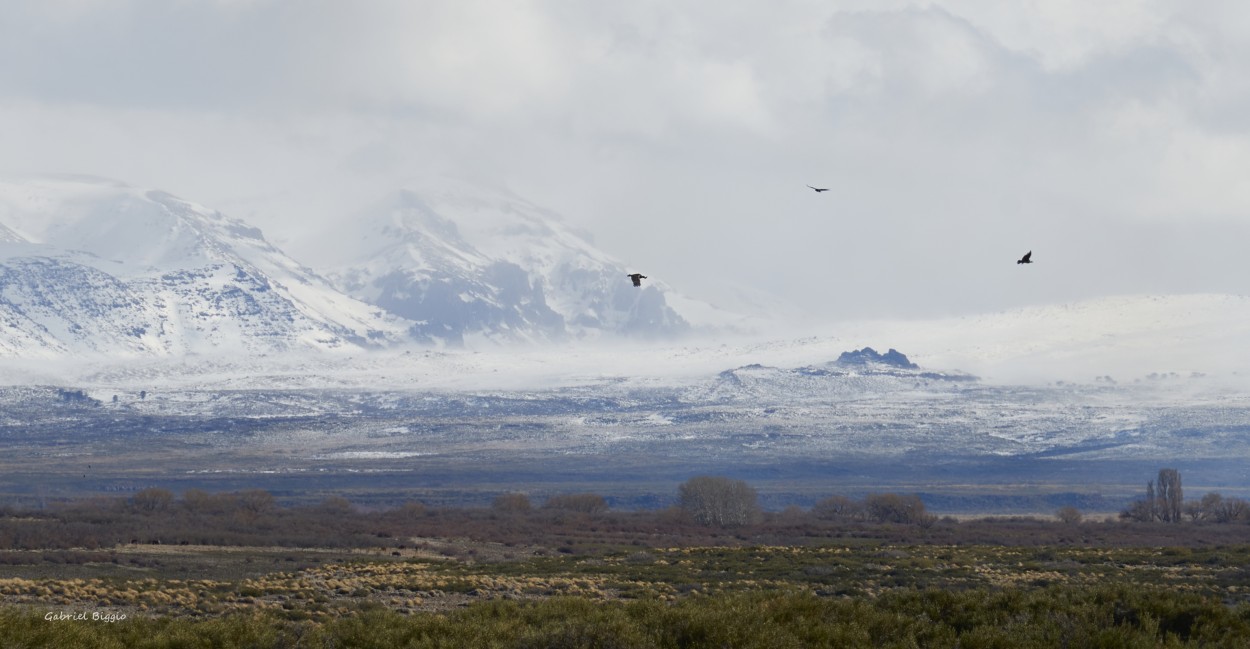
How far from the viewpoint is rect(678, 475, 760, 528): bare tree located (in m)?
99.1

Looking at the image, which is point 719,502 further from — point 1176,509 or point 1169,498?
point 1169,498

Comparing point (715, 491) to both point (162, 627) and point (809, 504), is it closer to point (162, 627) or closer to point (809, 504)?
point (809, 504)

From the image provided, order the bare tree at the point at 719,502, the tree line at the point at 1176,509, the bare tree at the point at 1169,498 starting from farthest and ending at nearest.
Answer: the bare tree at the point at 1169,498, the tree line at the point at 1176,509, the bare tree at the point at 719,502

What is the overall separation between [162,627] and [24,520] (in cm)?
5908

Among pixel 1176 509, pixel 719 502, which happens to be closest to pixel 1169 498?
pixel 1176 509

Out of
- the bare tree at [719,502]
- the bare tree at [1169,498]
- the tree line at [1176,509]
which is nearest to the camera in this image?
the bare tree at [719,502]

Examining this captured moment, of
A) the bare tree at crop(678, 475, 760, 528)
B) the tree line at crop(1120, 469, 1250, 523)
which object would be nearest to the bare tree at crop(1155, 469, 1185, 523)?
the tree line at crop(1120, 469, 1250, 523)

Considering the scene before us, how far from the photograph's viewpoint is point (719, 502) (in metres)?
100

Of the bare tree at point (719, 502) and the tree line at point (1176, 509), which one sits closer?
the bare tree at point (719, 502)

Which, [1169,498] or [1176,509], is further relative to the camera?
[1169,498]

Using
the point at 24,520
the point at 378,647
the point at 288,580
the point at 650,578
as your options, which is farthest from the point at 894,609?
the point at 24,520

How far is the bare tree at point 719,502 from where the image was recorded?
3903 inches

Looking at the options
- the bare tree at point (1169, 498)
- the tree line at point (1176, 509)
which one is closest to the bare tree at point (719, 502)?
the tree line at point (1176, 509)

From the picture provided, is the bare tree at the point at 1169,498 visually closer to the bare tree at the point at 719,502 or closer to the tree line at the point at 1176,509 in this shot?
the tree line at the point at 1176,509
